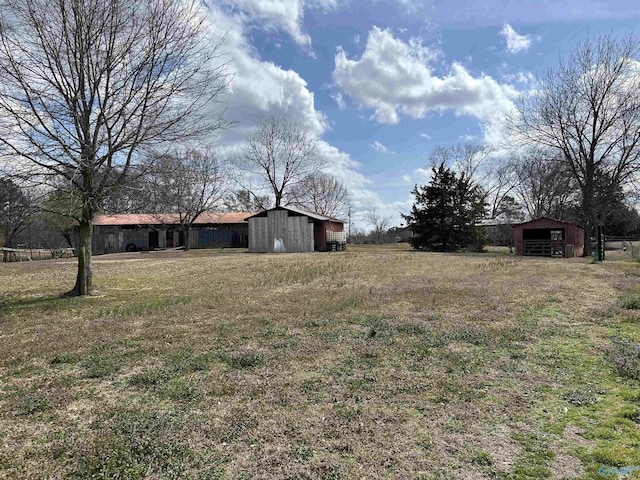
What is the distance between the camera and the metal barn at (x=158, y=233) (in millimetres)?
43000

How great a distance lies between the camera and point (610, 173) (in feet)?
95.2

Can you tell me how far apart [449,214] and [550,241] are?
Result: 920cm

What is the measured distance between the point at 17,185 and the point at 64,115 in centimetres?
198

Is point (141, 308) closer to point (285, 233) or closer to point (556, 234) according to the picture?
point (285, 233)

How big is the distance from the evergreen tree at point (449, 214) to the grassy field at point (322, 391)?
90.9 ft

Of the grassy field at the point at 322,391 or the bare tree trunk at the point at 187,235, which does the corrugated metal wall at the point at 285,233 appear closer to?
the bare tree trunk at the point at 187,235

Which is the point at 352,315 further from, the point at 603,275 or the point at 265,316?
the point at 603,275

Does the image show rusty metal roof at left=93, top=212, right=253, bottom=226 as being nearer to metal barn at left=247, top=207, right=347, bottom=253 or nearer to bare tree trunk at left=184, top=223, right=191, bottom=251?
bare tree trunk at left=184, top=223, right=191, bottom=251

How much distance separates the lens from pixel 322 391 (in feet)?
13.8

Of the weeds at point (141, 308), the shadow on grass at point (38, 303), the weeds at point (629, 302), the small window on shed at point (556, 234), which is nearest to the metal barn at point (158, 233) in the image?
the small window on shed at point (556, 234)

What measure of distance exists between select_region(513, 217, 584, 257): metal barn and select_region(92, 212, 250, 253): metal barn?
27793 mm

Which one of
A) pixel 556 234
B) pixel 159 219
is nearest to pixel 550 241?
pixel 556 234

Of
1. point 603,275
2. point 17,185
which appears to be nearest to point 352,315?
point 17,185

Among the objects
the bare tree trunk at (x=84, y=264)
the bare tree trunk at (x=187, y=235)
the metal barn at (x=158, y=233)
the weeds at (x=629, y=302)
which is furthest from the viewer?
the metal barn at (x=158, y=233)
